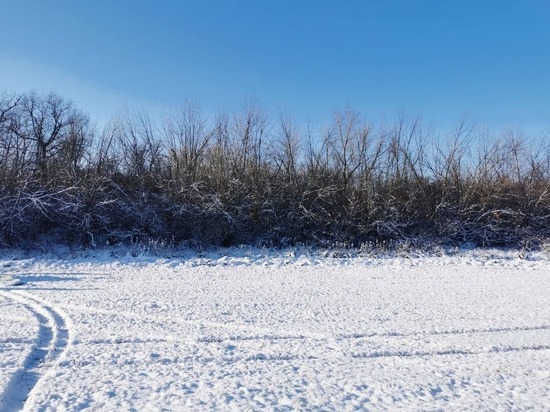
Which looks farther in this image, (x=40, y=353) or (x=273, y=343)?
(x=273, y=343)

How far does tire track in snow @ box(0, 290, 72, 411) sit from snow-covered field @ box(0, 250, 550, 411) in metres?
0.02

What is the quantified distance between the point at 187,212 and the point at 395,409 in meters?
13.7

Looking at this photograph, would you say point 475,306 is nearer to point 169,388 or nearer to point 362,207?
point 169,388

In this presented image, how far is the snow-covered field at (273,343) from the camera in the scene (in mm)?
3350

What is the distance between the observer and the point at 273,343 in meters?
4.66

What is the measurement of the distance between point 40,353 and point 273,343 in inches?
119

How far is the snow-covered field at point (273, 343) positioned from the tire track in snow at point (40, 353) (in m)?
0.02

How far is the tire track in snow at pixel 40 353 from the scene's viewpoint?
3295 millimetres

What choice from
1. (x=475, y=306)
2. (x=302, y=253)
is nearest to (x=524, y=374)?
(x=475, y=306)

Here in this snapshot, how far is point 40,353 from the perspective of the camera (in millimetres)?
4293

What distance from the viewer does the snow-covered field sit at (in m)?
3.35

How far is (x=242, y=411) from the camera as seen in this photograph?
3105mm

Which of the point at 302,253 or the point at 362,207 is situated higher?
the point at 362,207

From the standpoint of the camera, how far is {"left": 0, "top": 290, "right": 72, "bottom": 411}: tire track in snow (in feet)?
10.8
